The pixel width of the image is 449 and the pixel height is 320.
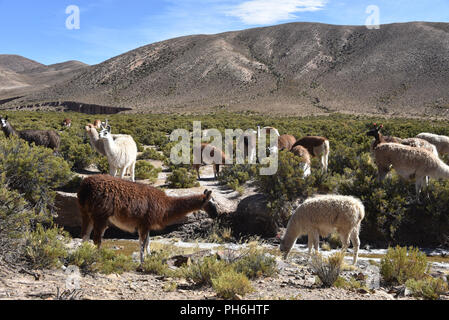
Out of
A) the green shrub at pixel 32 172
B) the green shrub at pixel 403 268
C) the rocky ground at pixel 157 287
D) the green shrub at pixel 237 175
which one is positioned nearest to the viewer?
the rocky ground at pixel 157 287

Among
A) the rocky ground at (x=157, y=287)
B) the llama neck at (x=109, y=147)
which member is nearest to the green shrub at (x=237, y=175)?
the llama neck at (x=109, y=147)

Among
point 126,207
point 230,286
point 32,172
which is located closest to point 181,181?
point 32,172

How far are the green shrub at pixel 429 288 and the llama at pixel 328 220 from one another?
1.48m

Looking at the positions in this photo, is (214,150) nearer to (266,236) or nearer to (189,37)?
(266,236)

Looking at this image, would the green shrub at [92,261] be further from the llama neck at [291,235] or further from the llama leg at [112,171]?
the llama leg at [112,171]

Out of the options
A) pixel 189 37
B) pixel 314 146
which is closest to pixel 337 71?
pixel 189 37

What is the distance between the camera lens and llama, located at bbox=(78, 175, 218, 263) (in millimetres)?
5777

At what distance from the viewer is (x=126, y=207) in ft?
18.9

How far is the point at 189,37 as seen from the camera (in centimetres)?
10594

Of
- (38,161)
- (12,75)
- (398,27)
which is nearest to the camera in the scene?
(38,161)

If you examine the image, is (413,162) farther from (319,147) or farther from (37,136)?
(37,136)

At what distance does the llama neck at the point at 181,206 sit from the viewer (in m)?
6.03

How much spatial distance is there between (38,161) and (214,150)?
554 centimetres

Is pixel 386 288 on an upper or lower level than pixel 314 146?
lower
